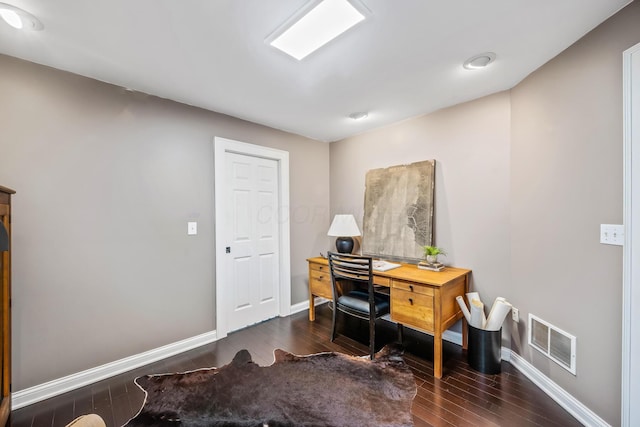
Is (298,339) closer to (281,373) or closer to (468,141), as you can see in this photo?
(281,373)

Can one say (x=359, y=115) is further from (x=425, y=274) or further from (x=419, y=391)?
(x=419, y=391)

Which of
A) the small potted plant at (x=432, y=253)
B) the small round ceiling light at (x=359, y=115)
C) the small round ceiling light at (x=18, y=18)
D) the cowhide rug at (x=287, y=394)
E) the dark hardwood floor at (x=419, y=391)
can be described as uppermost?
the small round ceiling light at (x=18, y=18)

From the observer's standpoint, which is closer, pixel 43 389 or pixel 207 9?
pixel 207 9

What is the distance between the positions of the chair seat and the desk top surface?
278 mm

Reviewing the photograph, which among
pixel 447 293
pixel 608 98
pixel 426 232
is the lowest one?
pixel 447 293

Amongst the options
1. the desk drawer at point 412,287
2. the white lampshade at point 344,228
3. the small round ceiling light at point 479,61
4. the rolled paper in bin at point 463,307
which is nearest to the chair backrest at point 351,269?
the desk drawer at point 412,287

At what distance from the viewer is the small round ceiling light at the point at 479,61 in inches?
71.4

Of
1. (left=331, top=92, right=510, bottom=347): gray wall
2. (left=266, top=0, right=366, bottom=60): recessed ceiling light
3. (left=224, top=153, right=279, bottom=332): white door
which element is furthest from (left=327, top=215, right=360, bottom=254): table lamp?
(left=266, top=0, right=366, bottom=60): recessed ceiling light

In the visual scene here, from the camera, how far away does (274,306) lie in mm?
3324

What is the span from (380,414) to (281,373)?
0.81 metres

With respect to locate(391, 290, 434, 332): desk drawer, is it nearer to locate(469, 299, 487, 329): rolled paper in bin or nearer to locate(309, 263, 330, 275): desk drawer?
locate(469, 299, 487, 329): rolled paper in bin

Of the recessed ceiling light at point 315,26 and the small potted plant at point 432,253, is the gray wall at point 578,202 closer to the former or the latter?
the small potted plant at point 432,253

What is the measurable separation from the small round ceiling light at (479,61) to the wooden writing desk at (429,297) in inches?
65.4

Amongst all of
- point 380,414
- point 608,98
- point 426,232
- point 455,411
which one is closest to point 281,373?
point 380,414
